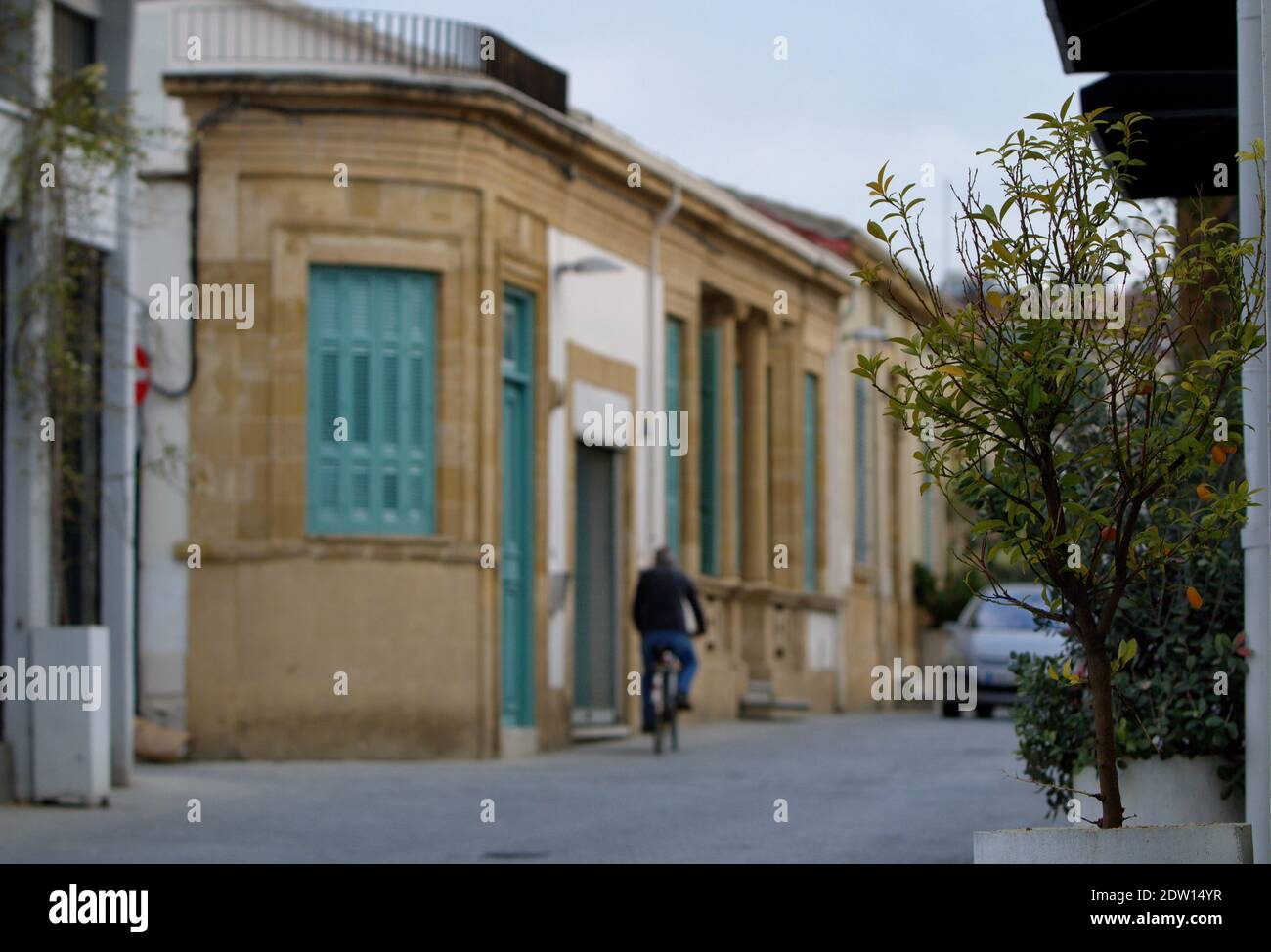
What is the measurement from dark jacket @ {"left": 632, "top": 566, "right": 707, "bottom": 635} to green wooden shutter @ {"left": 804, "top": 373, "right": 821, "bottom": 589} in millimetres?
10792

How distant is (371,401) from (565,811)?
681 centimetres

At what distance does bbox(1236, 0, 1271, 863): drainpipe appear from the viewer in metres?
7.48

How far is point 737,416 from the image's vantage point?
29906 mm

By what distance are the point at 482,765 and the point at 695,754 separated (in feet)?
7.04

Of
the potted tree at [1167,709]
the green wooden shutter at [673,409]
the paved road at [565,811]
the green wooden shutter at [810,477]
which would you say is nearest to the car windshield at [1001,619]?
the green wooden shutter at [673,409]

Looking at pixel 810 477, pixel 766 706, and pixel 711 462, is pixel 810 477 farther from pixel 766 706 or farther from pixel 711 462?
pixel 766 706

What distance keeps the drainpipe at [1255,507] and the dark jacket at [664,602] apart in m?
13.2

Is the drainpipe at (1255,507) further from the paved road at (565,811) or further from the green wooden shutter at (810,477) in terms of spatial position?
the green wooden shutter at (810,477)

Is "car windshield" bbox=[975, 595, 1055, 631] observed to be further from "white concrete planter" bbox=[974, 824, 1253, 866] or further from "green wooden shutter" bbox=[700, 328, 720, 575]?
"white concrete planter" bbox=[974, 824, 1253, 866]

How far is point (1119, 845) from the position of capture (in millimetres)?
5875

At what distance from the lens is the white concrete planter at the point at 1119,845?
586cm

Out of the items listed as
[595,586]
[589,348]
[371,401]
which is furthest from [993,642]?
[371,401]
